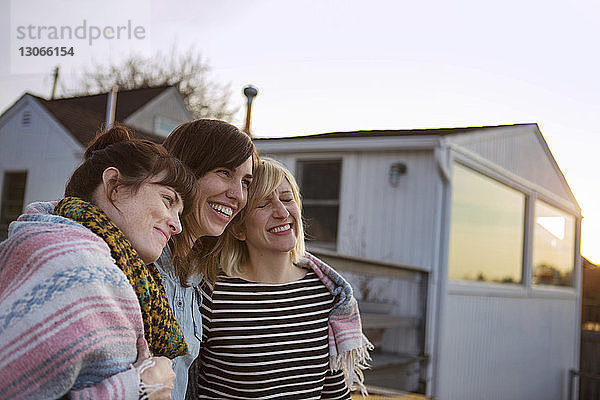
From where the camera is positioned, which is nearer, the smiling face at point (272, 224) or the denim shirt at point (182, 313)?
the denim shirt at point (182, 313)

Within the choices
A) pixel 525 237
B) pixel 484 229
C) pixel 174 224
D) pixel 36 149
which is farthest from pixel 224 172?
pixel 525 237

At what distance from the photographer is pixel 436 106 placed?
959 cm

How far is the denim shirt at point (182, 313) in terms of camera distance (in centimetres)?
180

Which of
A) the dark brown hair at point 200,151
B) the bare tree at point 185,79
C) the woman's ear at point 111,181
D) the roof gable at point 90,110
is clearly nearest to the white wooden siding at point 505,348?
the roof gable at point 90,110

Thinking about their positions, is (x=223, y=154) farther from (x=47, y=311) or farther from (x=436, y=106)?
(x=436, y=106)

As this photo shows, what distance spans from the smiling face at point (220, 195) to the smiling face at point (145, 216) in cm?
47

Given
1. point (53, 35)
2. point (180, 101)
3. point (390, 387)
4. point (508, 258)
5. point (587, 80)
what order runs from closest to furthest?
1. point (53, 35)
2. point (390, 387)
3. point (508, 258)
4. point (587, 80)
5. point (180, 101)

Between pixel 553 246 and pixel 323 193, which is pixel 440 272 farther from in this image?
pixel 553 246

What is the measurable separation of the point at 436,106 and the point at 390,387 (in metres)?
5.11

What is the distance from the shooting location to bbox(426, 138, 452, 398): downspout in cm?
663

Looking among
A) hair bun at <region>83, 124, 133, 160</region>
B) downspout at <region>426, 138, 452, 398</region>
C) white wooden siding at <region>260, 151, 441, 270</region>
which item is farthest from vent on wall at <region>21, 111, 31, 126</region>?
hair bun at <region>83, 124, 133, 160</region>

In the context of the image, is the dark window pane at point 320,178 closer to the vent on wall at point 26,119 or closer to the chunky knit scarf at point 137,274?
the vent on wall at point 26,119

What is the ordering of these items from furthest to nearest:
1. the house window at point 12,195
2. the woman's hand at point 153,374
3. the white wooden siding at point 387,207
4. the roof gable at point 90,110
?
1. the roof gable at point 90,110
2. the house window at point 12,195
3. the white wooden siding at point 387,207
4. the woman's hand at point 153,374

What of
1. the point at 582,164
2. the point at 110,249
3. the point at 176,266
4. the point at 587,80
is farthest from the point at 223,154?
the point at 582,164
